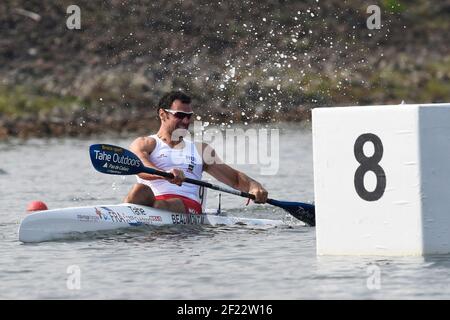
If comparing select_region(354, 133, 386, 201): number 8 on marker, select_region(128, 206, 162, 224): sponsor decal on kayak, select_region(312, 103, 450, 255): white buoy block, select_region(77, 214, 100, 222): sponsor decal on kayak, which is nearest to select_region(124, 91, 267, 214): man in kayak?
select_region(128, 206, 162, 224): sponsor decal on kayak

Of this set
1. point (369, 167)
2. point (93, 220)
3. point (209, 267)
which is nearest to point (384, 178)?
point (369, 167)

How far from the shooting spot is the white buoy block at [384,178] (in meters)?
11.7

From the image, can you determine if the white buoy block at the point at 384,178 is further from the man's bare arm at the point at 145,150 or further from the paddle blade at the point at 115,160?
the man's bare arm at the point at 145,150

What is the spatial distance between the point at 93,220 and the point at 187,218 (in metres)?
1.30

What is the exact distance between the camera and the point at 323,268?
1198 cm

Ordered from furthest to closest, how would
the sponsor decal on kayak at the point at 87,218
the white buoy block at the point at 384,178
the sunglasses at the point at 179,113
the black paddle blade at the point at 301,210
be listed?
the black paddle blade at the point at 301,210, the sunglasses at the point at 179,113, the sponsor decal on kayak at the point at 87,218, the white buoy block at the point at 384,178

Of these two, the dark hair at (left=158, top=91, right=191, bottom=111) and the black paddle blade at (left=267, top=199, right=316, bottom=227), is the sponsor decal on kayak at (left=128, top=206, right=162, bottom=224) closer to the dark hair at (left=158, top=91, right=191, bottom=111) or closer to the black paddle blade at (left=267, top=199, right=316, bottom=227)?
the dark hair at (left=158, top=91, right=191, bottom=111)

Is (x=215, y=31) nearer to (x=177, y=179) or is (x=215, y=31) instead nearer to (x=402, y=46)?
(x=402, y=46)

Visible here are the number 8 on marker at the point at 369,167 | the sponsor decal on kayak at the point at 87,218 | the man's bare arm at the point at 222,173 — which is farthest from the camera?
the man's bare arm at the point at 222,173

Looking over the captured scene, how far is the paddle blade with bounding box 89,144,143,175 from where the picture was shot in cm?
1509

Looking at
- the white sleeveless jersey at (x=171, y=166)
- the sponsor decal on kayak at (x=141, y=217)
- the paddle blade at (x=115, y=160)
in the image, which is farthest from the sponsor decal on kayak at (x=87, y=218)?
the white sleeveless jersey at (x=171, y=166)

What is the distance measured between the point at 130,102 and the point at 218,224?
24.7m

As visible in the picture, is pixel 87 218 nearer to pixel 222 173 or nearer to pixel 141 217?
pixel 141 217

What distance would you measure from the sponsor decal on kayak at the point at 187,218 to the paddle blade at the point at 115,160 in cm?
74
